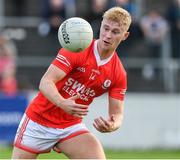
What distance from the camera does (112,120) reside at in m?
8.47

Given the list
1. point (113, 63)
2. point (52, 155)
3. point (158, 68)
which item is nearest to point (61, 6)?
point (158, 68)

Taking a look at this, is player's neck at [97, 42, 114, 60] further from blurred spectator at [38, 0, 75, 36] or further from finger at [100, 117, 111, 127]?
blurred spectator at [38, 0, 75, 36]

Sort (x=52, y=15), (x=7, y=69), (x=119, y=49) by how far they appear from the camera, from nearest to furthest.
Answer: (x=7, y=69), (x=52, y=15), (x=119, y=49)

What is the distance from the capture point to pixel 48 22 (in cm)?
1664

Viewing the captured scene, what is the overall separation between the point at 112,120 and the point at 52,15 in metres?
8.42

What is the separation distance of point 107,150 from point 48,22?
3119 mm

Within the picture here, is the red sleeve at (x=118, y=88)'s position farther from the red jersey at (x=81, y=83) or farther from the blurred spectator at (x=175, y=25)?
the blurred spectator at (x=175, y=25)

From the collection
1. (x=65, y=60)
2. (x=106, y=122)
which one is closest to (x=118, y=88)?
(x=106, y=122)

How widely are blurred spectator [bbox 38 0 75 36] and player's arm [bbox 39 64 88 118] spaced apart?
27.3 ft

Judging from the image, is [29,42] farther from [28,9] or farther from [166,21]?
[166,21]

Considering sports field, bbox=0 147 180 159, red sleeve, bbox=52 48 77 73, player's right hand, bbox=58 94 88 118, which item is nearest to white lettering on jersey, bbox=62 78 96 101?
red sleeve, bbox=52 48 77 73

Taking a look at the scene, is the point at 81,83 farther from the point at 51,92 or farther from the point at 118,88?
the point at 51,92

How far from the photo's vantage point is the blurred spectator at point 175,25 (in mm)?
17062

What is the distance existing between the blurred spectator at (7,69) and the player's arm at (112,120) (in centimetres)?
743
